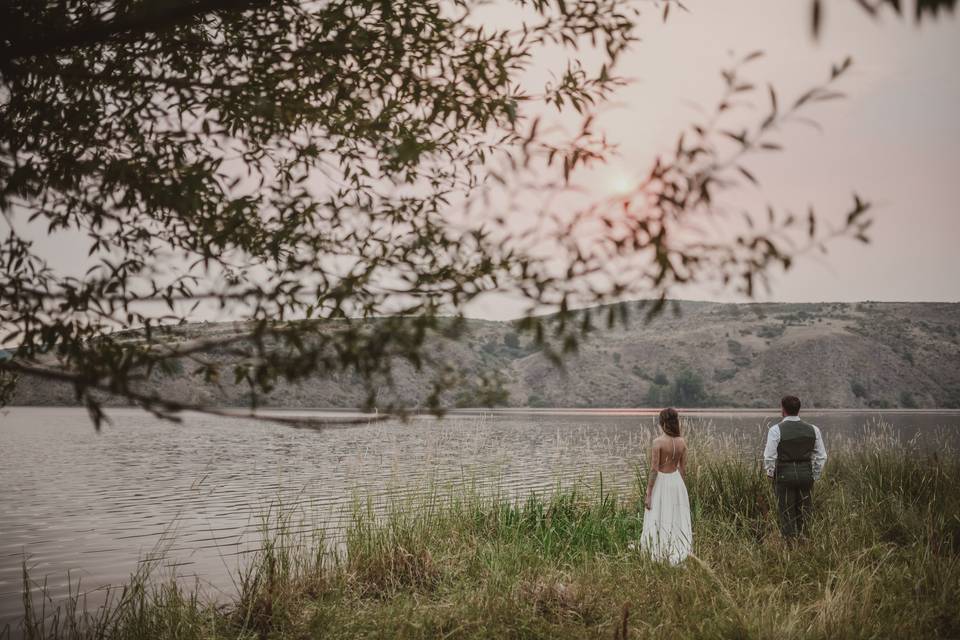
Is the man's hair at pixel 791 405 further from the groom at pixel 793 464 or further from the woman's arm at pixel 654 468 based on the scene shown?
the woman's arm at pixel 654 468

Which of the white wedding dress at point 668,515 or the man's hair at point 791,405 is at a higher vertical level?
the man's hair at point 791,405

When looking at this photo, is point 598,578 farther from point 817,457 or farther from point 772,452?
point 817,457

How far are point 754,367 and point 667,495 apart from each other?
13412cm

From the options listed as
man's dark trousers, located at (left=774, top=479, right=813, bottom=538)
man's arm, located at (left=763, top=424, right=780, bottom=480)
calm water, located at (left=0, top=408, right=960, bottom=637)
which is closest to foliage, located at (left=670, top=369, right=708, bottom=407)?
calm water, located at (left=0, top=408, right=960, bottom=637)

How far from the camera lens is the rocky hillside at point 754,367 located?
126562 mm

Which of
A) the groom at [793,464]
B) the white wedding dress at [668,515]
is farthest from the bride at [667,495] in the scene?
the groom at [793,464]

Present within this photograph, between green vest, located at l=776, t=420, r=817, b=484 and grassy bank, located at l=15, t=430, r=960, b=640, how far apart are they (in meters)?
0.66

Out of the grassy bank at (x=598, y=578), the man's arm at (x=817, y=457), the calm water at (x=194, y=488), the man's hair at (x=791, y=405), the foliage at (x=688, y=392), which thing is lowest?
the foliage at (x=688, y=392)

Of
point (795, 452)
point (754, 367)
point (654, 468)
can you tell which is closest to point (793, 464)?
point (795, 452)

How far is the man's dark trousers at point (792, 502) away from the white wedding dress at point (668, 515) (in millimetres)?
1472

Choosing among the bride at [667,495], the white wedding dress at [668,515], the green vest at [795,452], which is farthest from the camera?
the green vest at [795,452]

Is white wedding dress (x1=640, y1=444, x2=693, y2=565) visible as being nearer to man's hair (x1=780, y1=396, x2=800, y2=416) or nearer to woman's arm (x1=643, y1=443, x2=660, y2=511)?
woman's arm (x1=643, y1=443, x2=660, y2=511)

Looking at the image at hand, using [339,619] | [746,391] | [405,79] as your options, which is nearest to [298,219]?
[405,79]

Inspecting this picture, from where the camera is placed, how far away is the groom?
10.6m
